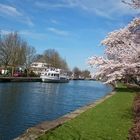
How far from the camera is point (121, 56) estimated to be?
48.1ft

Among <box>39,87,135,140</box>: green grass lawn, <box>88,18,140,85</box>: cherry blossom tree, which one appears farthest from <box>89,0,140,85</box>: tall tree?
<box>39,87,135,140</box>: green grass lawn

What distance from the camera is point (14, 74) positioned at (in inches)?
4141

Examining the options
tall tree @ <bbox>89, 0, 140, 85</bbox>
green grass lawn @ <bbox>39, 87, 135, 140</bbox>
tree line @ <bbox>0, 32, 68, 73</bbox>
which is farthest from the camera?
tree line @ <bbox>0, 32, 68, 73</bbox>

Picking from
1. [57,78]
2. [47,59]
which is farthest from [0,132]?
[47,59]

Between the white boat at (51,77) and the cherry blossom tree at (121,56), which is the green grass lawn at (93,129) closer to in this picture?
the cherry blossom tree at (121,56)

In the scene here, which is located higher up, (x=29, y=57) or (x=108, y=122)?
(x=29, y=57)

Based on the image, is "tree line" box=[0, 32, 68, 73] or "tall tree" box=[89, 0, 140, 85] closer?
"tall tree" box=[89, 0, 140, 85]

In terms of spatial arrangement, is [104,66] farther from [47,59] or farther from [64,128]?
[47,59]

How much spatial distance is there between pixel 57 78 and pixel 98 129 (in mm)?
95812

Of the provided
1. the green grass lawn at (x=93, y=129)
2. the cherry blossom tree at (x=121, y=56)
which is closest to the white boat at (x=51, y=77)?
the green grass lawn at (x=93, y=129)

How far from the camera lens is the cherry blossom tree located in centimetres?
1413

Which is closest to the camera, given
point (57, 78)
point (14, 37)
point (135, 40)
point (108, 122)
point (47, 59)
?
point (135, 40)

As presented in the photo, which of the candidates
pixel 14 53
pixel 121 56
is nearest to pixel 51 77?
pixel 14 53

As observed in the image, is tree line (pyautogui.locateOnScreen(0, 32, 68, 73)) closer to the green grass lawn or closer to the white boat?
the white boat
